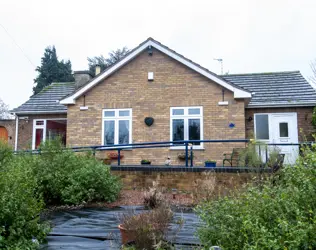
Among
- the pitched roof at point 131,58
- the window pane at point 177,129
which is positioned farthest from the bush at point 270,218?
the pitched roof at point 131,58

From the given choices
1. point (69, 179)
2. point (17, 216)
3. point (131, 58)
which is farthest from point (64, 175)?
point (131, 58)

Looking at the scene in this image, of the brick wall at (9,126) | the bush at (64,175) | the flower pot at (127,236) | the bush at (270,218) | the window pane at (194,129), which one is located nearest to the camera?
the bush at (270,218)

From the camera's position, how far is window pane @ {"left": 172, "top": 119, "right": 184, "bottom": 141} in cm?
1402

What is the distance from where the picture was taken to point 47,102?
59.8ft

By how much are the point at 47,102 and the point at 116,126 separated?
18.9ft

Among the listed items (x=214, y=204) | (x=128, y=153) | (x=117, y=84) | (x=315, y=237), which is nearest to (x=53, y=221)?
(x=214, y=204)

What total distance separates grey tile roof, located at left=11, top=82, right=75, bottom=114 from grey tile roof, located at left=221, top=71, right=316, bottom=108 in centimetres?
959

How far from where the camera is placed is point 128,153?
46.3 ft

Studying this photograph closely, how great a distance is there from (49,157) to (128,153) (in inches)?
217

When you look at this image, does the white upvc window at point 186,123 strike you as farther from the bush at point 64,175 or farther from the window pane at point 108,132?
the bush at point 64,175

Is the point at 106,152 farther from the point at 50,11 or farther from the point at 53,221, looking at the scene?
the point at 53,221

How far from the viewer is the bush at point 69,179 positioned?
830cm

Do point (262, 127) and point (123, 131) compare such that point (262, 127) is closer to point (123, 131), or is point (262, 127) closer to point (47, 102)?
point (123, 131)

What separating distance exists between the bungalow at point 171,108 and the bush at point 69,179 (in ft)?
17.3
